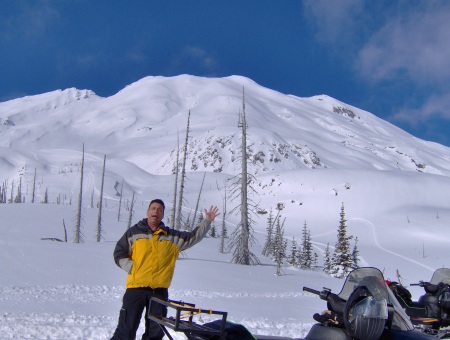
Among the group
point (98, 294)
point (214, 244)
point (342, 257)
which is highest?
point (98, 294)

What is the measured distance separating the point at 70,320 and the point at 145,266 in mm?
3826

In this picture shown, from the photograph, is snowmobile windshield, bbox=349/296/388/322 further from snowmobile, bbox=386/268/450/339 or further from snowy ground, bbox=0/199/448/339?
snowy ground, bbox=0/199/448/339

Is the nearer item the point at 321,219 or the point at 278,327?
the point at 278,327

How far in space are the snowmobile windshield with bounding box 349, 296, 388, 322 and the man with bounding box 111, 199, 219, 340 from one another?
6.97ft

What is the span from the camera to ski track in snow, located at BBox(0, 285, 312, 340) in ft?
23.5

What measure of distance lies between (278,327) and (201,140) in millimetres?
190211

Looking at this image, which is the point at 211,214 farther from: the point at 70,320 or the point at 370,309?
the point at 70,320

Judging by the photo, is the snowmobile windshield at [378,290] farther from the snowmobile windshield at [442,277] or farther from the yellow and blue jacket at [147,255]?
the snowmobile windshield at [442,277]

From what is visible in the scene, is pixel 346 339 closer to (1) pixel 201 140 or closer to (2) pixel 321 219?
(2) pixel 321 219

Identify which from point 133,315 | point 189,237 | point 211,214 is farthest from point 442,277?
point 133,315

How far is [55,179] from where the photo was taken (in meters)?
118

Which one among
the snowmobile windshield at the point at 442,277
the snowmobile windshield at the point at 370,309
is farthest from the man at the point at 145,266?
the snowmobile windshield at the point at 442,277

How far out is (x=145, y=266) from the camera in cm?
511

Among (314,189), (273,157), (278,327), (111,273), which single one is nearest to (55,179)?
(314,189)
